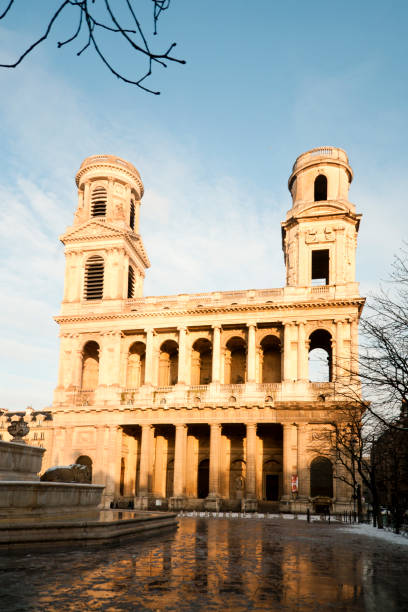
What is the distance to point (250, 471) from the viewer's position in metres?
42.9

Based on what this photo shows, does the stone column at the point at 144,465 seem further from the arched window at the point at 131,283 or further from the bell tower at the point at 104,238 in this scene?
the arched window at the point at 131,283

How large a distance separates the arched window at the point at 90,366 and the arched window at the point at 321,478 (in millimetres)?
21139

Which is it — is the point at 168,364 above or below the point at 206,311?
below

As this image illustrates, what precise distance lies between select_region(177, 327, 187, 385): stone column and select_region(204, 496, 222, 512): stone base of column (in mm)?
Answer: 9306

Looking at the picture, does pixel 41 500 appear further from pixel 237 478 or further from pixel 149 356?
pixel 149 356

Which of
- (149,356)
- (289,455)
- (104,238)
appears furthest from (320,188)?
(289,455)

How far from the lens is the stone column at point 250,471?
136 feet

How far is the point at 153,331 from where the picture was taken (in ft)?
162

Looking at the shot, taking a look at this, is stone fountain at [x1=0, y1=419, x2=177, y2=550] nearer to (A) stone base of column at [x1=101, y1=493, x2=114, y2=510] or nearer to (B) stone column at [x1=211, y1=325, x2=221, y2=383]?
(A) stone base of column at [x1=101, y1=493, x2=114, y2=510]

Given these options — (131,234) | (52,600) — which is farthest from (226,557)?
(131,234)

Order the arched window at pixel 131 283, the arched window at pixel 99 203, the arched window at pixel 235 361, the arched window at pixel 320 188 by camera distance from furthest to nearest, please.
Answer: the arched window at pixel 131 283 < the arched window at pixel 99 203 < the arched window at pixel 320 188 < the arched window at pixel 235 361

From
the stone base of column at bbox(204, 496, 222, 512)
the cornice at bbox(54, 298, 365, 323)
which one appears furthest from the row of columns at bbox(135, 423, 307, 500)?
the cornice at bbox(54, 298, 365, 323)

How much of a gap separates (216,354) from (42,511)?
31.9 metres

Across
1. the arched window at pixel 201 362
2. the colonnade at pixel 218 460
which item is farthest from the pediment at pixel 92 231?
the colonnade at pixel 218 460
